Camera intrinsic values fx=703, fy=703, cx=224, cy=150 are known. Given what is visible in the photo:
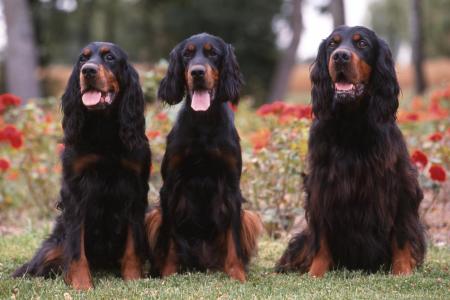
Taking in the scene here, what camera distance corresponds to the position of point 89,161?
450 cm

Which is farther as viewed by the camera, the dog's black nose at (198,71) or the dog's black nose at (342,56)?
the dog's black nose at (198,71)

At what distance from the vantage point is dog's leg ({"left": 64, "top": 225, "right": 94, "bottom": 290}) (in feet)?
14.3

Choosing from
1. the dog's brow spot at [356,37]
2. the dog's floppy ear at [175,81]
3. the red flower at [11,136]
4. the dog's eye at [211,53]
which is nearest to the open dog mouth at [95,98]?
the dog's floppy ear at [175,81]

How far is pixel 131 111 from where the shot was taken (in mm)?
4621

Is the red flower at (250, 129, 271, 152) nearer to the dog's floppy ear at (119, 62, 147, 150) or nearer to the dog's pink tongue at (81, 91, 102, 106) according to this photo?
the dog's floppy ear at (119, 62, 147, 150)

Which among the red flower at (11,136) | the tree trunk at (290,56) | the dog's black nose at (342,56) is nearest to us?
the dog's black nose at (342,56)

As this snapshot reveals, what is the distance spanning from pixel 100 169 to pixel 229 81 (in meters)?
1.03

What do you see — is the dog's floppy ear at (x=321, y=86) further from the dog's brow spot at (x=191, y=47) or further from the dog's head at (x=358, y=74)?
the dog's brow spot at (x=191, y=47)

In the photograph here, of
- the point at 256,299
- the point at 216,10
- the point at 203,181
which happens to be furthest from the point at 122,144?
the point at 216,10

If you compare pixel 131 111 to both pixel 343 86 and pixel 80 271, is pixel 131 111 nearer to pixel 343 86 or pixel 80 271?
pixel 80 271

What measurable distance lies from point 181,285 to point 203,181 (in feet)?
2.44

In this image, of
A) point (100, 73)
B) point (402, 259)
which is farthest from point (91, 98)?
point (402, 259)

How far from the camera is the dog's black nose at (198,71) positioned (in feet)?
14.9

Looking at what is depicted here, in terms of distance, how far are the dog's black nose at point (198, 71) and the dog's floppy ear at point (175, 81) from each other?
272 mm
